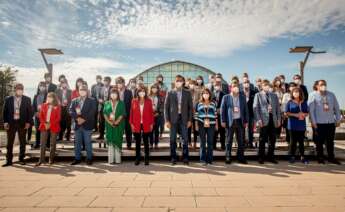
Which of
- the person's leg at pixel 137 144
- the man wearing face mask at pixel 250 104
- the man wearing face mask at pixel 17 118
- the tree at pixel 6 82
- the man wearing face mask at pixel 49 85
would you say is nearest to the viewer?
the person's leg at pixel 137 144

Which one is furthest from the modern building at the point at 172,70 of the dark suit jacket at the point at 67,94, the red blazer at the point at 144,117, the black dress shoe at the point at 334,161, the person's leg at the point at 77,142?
the black dress shoe at the point at 334,161

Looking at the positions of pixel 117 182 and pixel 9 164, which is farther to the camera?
pixel 9 164

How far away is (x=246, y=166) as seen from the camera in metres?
6.76

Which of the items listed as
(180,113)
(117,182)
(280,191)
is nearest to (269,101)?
(180,113)

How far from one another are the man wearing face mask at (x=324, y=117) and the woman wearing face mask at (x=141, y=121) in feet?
15.0

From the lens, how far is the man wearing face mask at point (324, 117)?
23.3ft

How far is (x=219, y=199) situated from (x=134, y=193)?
57.0 inches

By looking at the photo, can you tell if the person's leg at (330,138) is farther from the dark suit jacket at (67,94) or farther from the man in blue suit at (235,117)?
the dark suit jacket at (67,94)

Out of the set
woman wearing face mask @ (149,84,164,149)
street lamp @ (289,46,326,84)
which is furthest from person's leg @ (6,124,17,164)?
street lamp @ (289,46,326,84)

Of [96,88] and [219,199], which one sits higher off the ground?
[96,88]

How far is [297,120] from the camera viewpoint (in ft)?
23.4

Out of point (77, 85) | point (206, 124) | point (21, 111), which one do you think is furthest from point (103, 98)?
point (206, 124)

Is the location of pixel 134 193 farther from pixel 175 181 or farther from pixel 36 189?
pixel 36 189

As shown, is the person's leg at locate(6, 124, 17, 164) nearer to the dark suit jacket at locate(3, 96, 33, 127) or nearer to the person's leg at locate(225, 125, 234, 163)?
the dark suit jacket at locate(3, 96, 33, 127)
